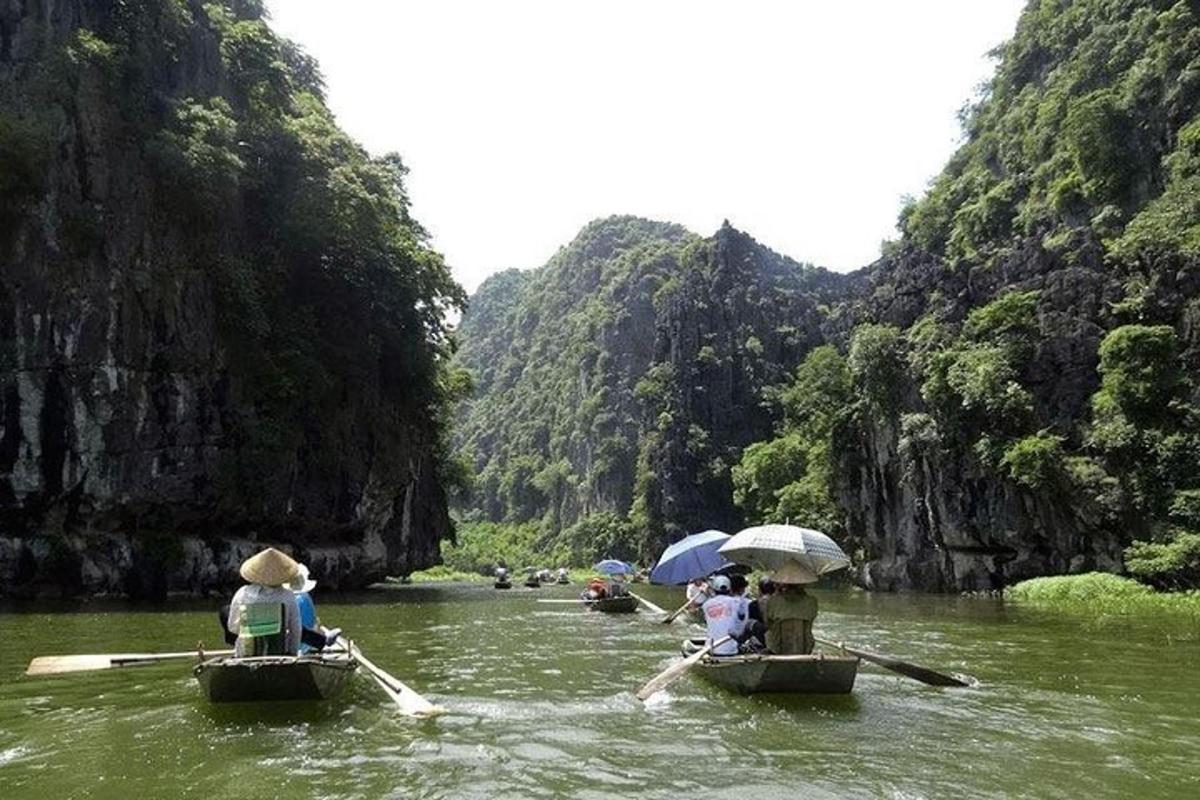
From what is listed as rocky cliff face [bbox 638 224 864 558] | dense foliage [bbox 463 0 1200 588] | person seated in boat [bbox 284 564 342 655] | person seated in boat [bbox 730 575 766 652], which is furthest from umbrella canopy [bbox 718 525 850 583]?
rocky cliff face [bbox 638 224 864 558]

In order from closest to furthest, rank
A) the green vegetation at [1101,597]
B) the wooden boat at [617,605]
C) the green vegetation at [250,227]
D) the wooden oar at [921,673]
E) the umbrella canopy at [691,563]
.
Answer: the wooden oar at [921,673], the umbrella canopy at [691,563], the green vegetation at [1101,597], the wooden boat at [617,605], the green vegetation at [250,227]

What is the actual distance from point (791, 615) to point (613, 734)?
8.94 feet

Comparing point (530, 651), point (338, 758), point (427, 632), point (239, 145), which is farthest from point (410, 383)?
point (338, 758)

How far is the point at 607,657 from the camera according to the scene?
43.2 feet

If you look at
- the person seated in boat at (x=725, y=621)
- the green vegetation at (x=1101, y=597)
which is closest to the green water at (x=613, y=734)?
the person seated in boat at (x=725, y=621)

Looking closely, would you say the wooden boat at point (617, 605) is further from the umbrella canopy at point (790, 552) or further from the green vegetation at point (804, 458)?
the green vegetation at point (804, 458)

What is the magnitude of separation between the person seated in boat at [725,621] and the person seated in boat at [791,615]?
47 cm

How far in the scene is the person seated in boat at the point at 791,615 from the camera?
31.1 feet

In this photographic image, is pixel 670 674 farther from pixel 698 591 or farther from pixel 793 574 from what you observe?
pixel 698 591

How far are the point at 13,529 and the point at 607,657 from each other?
20.4 metres

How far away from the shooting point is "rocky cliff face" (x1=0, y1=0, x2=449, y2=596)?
25.1 m

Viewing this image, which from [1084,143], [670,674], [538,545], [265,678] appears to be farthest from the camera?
[538,545]

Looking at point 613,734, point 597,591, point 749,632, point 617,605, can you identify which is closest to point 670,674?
point 749,632

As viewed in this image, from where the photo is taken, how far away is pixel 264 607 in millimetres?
8758
